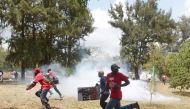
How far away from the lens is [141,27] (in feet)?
251

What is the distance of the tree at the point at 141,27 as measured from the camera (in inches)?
3009

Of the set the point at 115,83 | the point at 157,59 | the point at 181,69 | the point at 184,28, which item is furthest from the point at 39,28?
the point at 184,28

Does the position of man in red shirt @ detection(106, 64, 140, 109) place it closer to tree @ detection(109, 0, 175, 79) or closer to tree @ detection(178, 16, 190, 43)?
tree @ detection(109, 0, 175, 79)

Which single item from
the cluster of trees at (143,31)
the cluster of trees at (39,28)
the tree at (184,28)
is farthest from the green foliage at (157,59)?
the tree at (184,28)

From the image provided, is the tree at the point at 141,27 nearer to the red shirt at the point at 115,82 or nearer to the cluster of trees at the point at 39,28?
the cluster of trees at the point at 39,28

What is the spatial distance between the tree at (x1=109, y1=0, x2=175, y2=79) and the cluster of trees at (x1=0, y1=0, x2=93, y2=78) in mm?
14082

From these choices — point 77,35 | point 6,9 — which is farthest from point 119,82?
point 77,35

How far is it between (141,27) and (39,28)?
22.0 m

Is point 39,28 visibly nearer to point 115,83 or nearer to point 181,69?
point 181,69

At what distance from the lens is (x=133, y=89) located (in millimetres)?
32656

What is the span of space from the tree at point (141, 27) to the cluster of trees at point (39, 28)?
46.2ft

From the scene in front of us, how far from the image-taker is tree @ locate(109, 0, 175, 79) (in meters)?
76.4

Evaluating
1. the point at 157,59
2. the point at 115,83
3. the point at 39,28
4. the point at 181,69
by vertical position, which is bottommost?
the point at 181,69

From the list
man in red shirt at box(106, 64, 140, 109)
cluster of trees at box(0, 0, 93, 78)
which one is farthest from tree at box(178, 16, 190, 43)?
man in red shirt at box(106, 64, 140, 109)
